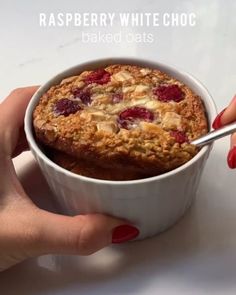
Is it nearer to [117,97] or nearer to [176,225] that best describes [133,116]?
[117,97]

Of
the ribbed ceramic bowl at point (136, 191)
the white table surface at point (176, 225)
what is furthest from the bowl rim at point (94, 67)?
the white table surface at point (176, 225)

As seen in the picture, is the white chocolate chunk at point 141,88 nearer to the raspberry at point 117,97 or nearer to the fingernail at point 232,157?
the raspberry at point 117,97

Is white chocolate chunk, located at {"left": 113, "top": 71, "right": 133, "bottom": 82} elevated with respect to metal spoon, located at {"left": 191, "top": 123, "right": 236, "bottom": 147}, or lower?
elevated

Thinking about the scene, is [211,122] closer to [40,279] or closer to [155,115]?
[155,115]

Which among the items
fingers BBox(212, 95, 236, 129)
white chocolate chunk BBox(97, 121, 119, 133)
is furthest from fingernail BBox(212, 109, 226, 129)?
white chocolate chunk BBox(97, 121, 119, 133)

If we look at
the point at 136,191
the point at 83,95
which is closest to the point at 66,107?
the point at 83,95

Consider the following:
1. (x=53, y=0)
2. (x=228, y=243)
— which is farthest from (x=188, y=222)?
(x=53, y=0)

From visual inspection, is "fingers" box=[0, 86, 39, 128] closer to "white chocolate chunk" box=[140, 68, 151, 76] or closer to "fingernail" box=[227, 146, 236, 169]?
"white chocolate chunk" box=[140, 68, 151, 76]
